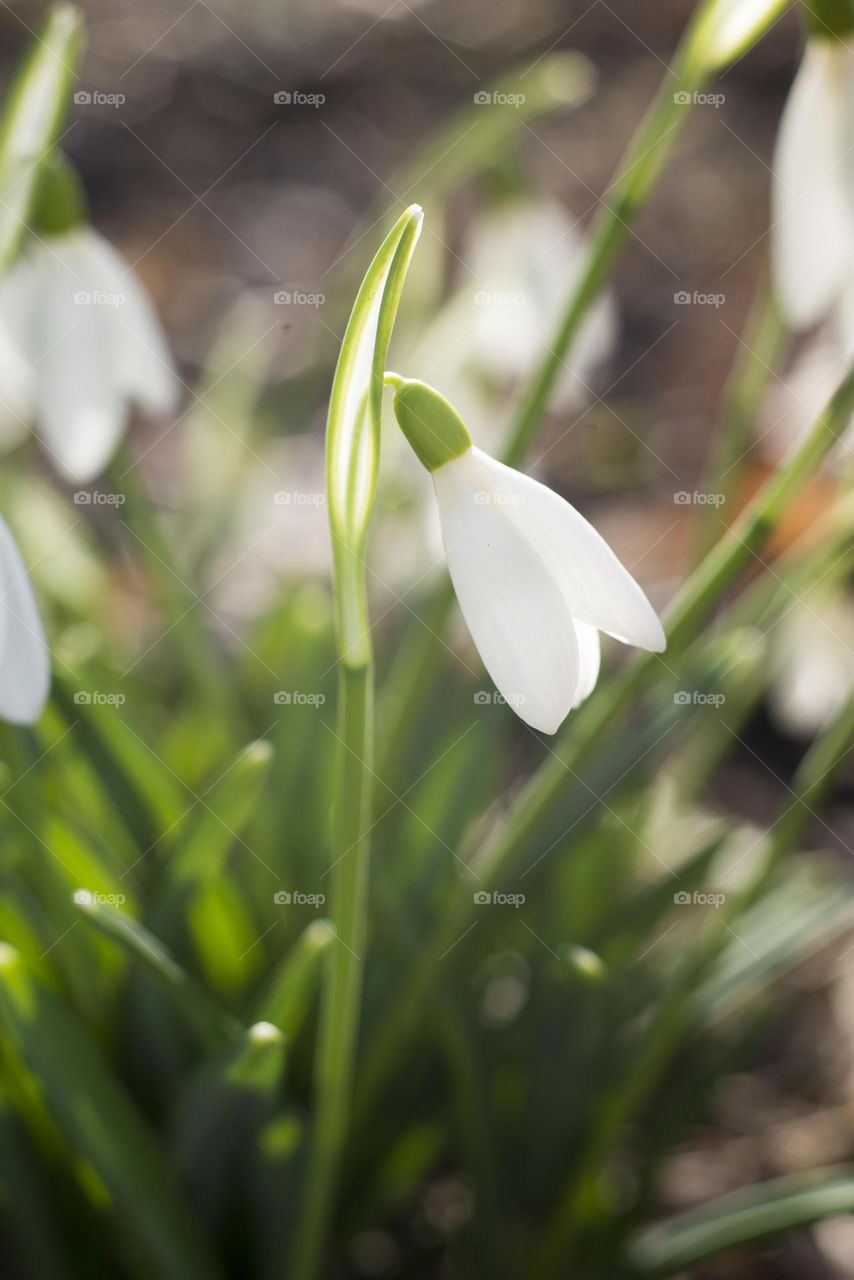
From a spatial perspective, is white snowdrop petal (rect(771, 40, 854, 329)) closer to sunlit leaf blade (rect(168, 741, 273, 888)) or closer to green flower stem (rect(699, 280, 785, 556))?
green flower stem (rect(699, 280, 785, 556))

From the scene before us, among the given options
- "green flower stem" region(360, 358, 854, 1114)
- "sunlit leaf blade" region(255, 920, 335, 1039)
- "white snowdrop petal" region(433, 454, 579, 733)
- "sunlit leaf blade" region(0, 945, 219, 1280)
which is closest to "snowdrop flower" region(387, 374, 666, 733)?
"white snowdrop petal" region(433, 454, 579, 733)

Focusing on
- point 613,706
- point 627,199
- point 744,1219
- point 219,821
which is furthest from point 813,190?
point 744,1219

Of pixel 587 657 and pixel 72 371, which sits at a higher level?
pixel 72 371

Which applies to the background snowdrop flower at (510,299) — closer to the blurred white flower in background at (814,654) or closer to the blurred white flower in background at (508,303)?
the blurred white flower in background at (508,303)

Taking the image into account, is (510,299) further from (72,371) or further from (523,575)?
(523,575)

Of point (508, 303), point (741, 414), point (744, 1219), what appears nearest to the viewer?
point (744, 1219)

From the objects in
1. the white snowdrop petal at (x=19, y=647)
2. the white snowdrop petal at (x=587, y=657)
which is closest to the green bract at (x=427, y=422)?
the white snowdrop petal at (x=587, y=657)
